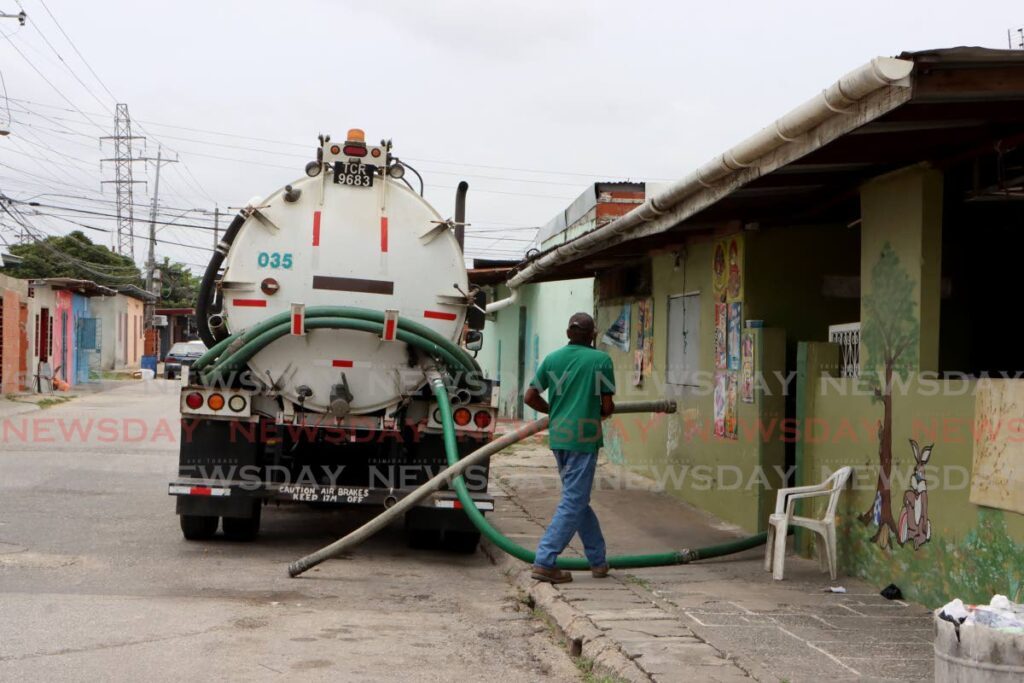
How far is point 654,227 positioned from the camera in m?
9.91

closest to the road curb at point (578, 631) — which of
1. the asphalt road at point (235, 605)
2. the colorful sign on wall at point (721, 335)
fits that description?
the asphalt road at point (235, 605)

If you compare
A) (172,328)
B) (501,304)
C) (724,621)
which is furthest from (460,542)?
(172,328)

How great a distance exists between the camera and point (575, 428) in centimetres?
761

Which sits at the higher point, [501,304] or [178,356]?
[501,304]

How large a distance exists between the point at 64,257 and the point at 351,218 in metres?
52.6

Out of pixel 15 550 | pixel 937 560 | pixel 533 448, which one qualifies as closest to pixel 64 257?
pixel 533 448

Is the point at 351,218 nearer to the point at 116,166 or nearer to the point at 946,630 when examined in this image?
the point at 946,630

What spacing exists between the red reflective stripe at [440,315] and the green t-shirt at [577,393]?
1832 millimetres

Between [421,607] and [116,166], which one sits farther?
[116,166]

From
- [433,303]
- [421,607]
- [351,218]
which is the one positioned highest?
[351,218]

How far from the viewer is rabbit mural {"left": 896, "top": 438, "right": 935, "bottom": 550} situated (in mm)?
6824

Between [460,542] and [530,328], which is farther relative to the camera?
[530,328]

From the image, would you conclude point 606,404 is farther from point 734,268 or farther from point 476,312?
point 734,268

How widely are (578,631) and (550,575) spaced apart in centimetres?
130
